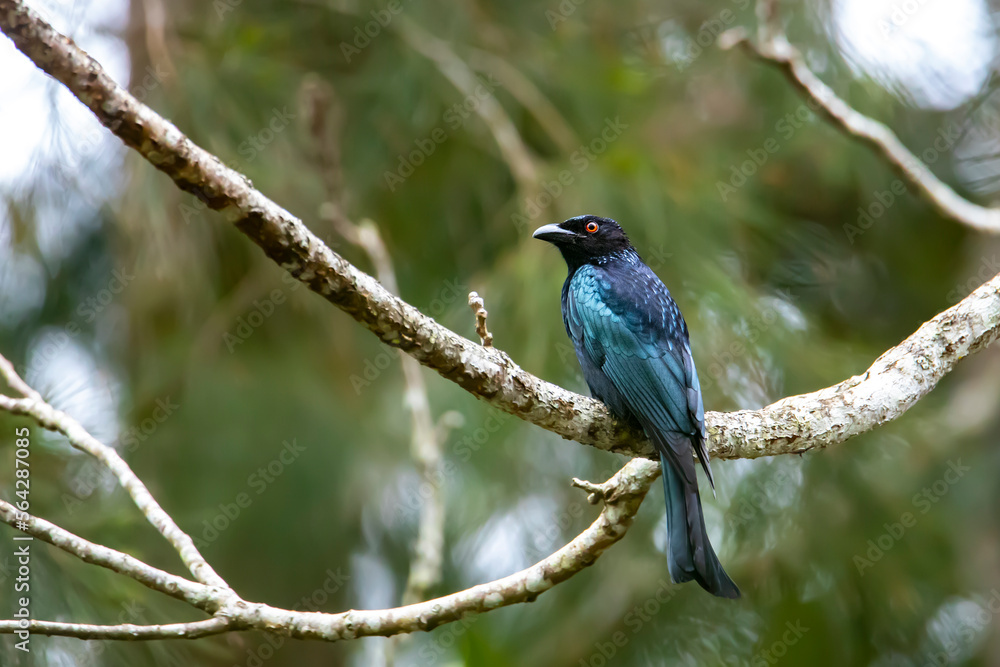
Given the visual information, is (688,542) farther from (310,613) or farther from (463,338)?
(310,613)

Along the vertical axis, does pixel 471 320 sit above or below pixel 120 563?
above

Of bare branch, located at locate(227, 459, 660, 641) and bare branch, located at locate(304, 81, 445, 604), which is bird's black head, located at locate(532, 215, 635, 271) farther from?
bare branch, located at locate(227, 459, 660, 641)

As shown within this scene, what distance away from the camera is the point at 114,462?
294 centimetres

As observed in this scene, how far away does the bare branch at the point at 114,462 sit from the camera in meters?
2.69

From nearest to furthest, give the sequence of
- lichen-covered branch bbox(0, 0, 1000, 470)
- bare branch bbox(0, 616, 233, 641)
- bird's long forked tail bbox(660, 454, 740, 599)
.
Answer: lichen-covered branch bbox(0, 0, 1000, 470), bare branch bbox(0, 616, 233, 641), bird's long forked tail bbox(660, 454, 740, 599)

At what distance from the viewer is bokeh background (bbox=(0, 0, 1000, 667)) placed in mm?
4918

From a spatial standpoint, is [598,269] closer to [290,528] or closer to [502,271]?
[502,271]

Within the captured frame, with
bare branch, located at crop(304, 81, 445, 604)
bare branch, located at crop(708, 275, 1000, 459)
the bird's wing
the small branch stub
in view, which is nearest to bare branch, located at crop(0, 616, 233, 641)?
the small branch stub

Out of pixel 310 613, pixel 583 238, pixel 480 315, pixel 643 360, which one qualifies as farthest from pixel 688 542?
pixel 583 238

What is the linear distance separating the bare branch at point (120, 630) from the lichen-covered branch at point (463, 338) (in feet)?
3.19

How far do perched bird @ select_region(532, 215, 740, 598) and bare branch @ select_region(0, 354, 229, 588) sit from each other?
158 cm

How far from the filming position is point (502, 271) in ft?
16.3

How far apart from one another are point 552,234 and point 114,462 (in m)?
2.38

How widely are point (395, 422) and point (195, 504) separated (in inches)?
49.2
